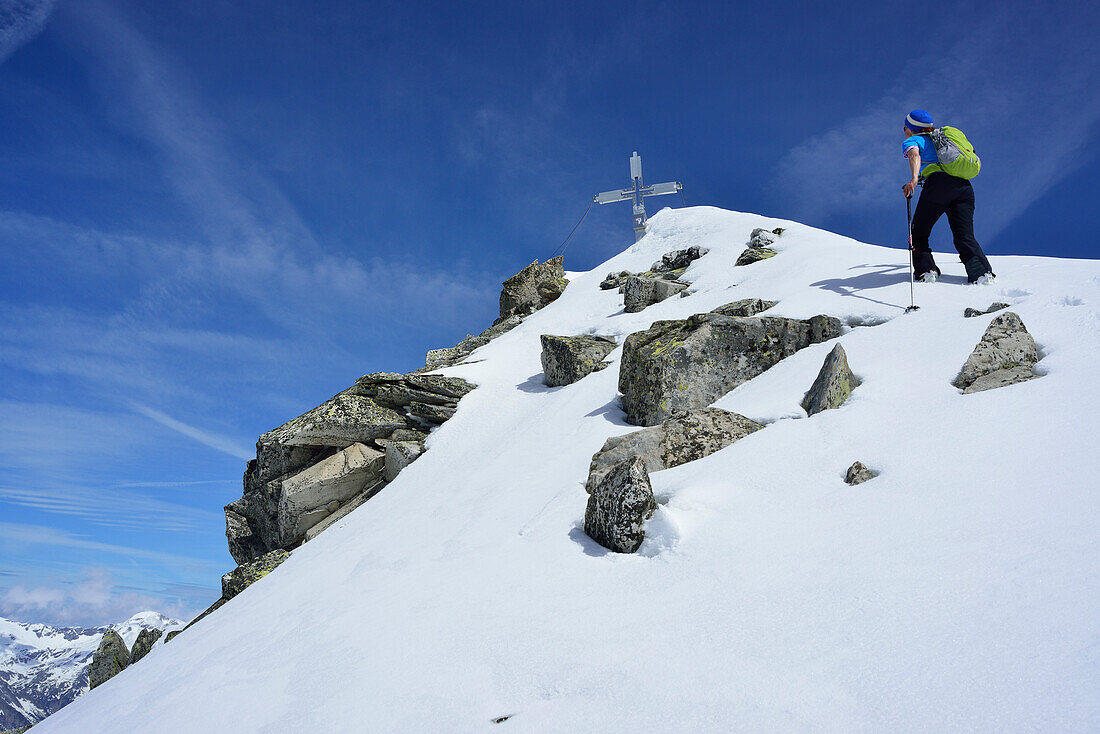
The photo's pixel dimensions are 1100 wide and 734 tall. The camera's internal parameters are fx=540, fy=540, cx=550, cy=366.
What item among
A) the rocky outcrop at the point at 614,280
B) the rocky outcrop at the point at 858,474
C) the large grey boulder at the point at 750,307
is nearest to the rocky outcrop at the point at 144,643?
the large grey boulder at the point at 750,307

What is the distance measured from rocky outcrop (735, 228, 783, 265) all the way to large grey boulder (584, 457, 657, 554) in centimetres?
1549

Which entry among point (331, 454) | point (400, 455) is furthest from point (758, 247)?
point (331, 454)

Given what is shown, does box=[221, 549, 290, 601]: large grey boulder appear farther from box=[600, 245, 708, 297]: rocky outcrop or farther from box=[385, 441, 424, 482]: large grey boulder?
box=[600, 245, 708, 297]: rocky outcrop

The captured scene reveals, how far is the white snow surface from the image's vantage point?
2.78 metres

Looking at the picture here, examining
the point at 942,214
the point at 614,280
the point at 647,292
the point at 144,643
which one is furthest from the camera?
the point at 614,280

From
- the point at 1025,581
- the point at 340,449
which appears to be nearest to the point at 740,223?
the point at 340,449

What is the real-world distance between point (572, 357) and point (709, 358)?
4781 mm

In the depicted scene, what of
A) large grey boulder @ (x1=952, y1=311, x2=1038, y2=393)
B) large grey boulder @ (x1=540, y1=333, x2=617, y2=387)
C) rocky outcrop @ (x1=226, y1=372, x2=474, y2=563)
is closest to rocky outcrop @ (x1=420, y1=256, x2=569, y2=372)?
rocky outcrop @ (x1=226, y1=372, x2=474, y2=563)

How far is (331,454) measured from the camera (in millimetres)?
15102

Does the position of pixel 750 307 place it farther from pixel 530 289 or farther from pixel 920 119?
pixel 530 289

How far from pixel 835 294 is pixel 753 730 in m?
10.5

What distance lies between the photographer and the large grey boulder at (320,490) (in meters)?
14.0

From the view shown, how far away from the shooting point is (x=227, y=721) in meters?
4.04

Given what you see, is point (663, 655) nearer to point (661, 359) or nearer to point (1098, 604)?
point (1098, 604)
